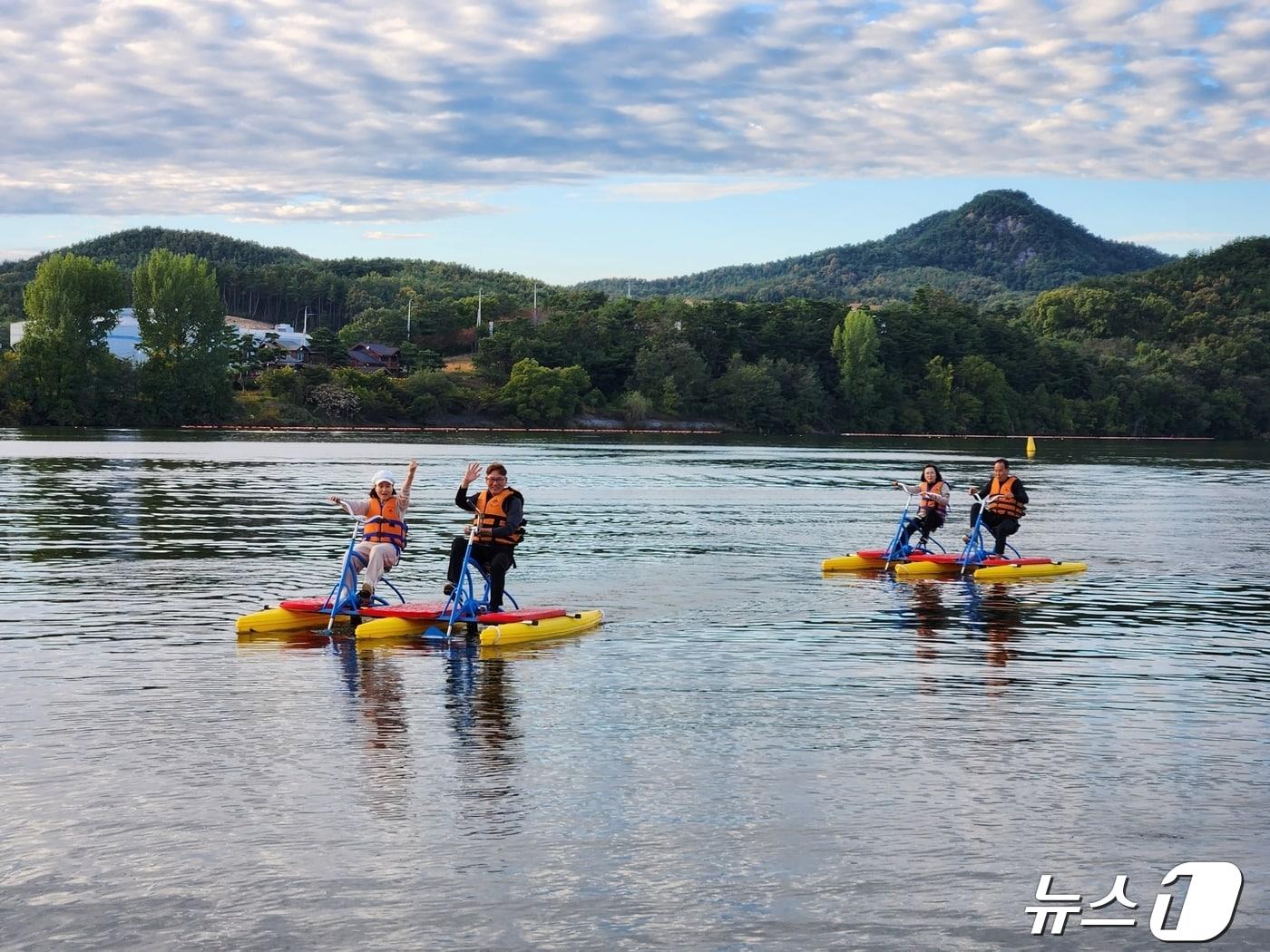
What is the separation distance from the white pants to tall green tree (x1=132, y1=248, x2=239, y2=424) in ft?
366

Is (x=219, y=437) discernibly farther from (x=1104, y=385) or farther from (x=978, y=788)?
(x=1104, y=385)

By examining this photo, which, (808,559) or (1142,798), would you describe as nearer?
(1142,798)

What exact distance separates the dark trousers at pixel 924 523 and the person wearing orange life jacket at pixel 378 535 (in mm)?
12534

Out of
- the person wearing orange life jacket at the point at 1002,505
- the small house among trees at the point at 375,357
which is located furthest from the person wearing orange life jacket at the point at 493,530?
the small house among trees at the point at 375,357

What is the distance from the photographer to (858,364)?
6983 inches

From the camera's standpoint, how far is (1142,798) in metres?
11.4

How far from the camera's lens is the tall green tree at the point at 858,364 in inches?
6959

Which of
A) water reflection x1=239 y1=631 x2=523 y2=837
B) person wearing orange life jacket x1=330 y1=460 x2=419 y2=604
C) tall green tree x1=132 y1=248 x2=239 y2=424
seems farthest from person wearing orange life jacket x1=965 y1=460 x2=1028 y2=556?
tall green tree x1=132 y1=248 x2=239 y2=424

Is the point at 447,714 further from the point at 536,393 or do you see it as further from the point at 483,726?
the point at 536,393

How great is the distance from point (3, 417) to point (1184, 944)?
128 metres

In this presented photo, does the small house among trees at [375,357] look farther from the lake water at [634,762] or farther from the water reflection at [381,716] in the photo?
the water reflection at [381,716]

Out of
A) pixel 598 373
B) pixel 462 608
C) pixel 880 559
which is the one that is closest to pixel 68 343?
pixel 598 373

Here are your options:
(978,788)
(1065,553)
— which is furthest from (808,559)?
(978,788)

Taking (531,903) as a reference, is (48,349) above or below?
above
